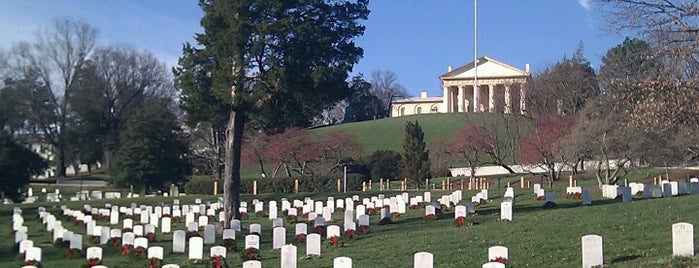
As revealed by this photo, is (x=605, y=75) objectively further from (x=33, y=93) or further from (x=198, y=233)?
(x=33, y=93)

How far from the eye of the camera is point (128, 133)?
183 feet

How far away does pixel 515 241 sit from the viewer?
18234 mm

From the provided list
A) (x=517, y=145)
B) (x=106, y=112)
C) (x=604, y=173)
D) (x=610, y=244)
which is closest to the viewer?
(x=610, y=244)

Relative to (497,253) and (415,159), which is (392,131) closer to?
(415,159)

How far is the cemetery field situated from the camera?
15672 mm

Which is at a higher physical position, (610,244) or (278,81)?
(278,81)

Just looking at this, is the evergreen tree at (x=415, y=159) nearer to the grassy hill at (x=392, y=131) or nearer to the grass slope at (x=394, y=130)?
the grassy hill at (x=392, y=131)

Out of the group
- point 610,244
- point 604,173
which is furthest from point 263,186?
point 610,244

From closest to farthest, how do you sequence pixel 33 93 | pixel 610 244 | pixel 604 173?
pixel 610 244 → pixel 604 173 → pixel 33 93

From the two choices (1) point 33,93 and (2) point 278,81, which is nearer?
(2) point 278,81

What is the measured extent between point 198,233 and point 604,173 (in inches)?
1016

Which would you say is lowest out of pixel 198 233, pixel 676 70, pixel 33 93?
pixel 198 233

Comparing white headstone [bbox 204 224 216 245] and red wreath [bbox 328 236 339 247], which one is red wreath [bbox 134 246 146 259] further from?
red wreath [bbox 328 236 339 247]

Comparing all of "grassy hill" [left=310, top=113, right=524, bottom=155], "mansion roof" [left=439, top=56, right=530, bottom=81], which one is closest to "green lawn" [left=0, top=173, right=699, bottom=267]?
"grassy hill" [left=310, top=113, right=524, bottom=155]
